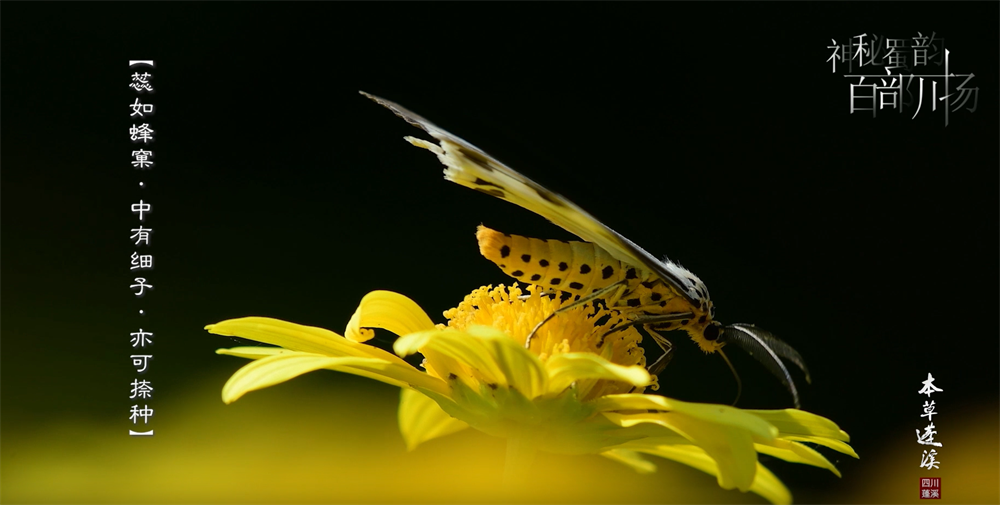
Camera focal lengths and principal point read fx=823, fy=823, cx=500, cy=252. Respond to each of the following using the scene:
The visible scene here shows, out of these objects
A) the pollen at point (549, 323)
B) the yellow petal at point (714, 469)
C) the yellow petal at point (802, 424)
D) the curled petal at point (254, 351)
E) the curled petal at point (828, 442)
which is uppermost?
the pollen at point (549, 323)

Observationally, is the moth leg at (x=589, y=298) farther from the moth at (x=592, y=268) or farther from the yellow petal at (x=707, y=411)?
the yellow petal at (x=707, y=411)

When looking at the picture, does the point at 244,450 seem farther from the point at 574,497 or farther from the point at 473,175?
the point at 473,175

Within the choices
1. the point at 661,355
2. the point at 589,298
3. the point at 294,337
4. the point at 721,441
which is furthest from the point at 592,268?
the point at 294,337

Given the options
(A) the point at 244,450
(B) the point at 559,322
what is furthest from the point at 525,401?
(A) the point at 244,450

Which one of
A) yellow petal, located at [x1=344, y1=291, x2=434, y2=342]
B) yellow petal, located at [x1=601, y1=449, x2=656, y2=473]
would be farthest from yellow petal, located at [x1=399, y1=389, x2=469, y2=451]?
yellow petal, located at [x1=601, y1=449, x2=656, y2=473]

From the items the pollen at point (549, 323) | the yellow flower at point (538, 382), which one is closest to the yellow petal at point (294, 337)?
the yellow flower at point (538, 382)

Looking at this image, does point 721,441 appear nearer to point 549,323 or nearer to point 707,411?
point 707,411
